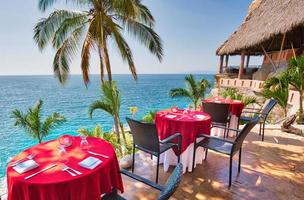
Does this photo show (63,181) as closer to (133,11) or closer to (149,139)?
(149,139)

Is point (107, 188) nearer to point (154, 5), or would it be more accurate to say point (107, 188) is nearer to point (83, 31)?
point (83, 31)

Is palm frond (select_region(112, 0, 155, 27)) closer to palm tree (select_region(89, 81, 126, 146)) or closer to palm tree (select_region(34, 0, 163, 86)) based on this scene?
palm tree (select_region(34, 0, 163, 86))

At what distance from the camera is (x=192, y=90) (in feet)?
19.7

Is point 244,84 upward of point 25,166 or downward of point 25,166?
upward

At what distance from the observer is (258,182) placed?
8.50 feet

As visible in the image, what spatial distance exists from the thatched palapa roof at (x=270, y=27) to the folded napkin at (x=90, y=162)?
9.06 meters

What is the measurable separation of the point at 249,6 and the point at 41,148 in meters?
16.4

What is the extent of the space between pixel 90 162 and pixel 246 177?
2.51 metres

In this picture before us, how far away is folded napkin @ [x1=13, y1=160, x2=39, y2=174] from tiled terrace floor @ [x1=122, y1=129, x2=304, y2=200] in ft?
4.09

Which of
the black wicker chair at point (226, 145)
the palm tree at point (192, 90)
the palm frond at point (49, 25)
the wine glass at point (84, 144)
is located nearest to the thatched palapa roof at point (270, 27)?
the palm tree at point (192, 90)

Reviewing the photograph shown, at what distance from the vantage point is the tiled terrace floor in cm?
230

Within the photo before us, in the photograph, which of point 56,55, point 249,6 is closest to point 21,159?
point 56,55

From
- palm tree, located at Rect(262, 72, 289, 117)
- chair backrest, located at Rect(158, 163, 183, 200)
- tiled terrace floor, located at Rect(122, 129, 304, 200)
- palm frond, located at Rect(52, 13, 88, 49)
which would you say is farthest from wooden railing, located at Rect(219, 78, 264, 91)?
chair backrest, located at Rect(158, 163, 183, 200)

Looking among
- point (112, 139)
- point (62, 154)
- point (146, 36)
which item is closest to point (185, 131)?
point (62, 154)
